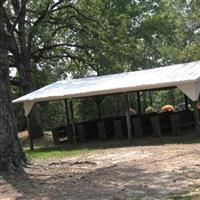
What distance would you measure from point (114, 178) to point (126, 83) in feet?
32.8

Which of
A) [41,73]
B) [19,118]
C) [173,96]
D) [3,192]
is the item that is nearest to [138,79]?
[3,192]

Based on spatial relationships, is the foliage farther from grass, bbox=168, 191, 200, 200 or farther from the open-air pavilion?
grass, bbox=168, 191, 200, 200

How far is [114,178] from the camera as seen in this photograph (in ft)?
37.1

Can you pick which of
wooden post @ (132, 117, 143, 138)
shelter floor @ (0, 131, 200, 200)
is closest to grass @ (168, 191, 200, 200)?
shelter floor @ (0, 131, 200, 200)

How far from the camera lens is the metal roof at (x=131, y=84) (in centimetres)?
1888

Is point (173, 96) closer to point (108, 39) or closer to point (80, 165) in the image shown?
point (108, 39)

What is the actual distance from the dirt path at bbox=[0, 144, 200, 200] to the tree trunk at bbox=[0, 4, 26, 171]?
20.6 inches

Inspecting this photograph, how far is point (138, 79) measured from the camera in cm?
2147

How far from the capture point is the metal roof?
743 inches

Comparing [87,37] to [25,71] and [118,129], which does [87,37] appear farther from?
[118,129]

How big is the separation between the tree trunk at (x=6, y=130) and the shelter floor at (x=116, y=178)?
1.42 feet

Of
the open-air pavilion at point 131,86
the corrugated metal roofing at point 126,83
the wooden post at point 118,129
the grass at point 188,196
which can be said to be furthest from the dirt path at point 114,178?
the wooden post at point 118,129

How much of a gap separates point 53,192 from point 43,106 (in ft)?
98.6

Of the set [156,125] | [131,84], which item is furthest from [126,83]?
[156,125]
